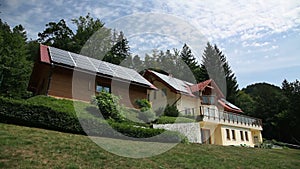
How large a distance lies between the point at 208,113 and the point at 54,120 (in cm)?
1527

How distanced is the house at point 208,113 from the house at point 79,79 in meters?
6.37

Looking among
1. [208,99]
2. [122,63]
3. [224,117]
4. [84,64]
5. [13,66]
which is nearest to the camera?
[84,64]

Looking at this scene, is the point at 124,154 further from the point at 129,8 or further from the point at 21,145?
the point at 129,8

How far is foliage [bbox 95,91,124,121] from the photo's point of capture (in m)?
14.7

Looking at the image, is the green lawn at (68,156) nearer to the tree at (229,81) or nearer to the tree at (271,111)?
the tree at (271,111)

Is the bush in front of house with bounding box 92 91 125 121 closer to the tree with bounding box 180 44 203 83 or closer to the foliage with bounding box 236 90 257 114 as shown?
the tree with bounding box 180 44 203 83

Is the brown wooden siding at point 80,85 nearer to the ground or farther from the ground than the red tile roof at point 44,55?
nearer to the ground

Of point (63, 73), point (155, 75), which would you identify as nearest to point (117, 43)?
point (155, 75)

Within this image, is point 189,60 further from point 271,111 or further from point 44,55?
point 44,55

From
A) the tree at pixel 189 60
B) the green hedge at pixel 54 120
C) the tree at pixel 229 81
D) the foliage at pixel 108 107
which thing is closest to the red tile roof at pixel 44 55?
the foliage at pixel 108 107

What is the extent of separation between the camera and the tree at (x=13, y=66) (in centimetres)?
2623

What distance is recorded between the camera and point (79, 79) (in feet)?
57.2

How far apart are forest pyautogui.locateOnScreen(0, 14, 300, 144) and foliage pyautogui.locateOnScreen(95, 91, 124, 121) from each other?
1402cm

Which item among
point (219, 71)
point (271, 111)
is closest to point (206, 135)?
point (271, 111)
